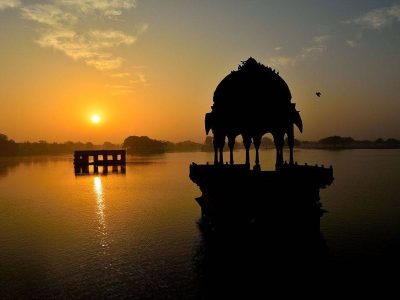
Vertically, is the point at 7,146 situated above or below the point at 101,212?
above

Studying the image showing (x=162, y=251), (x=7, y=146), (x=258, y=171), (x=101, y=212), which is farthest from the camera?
(x=7, y=146)

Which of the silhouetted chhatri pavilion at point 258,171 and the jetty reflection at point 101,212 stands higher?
the silhouetted chhatri pavilion at point 258,171

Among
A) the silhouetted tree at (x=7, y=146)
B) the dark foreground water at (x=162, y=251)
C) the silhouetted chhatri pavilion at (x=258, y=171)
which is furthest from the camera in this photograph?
the silhouetted tree at (x=7, y=146)

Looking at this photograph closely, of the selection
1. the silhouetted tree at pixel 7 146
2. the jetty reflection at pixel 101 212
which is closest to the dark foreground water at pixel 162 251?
the jetty reflection at pixel 101 212

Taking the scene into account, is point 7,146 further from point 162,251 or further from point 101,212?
point 162,251

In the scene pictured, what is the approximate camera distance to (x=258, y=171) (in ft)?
77.5

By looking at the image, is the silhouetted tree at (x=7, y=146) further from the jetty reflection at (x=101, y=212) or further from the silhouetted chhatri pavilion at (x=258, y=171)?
the silhouetted chhatri pavilion at (x=258, y=171)

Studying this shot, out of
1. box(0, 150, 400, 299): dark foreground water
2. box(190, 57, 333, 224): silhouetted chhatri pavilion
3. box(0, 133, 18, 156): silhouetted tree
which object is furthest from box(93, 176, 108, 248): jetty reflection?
box(0, 133, 18, 156): silhouetted tree

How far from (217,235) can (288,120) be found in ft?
32.4

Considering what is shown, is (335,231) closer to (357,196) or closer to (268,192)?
(268,192)

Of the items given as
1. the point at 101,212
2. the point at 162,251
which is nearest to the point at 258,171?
the point at 162,251

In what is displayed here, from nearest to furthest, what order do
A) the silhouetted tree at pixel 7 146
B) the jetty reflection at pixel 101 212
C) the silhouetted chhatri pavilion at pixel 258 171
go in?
the silhouetted chhatri pavilion at pixel 258 171, the jetty reflection at pixel 101 212, the silhouetted tree at pixel 7 146

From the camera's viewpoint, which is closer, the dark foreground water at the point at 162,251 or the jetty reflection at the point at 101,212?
the dark foreground water at the point at 162,251

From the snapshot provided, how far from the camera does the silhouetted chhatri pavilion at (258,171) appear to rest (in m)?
21.2
